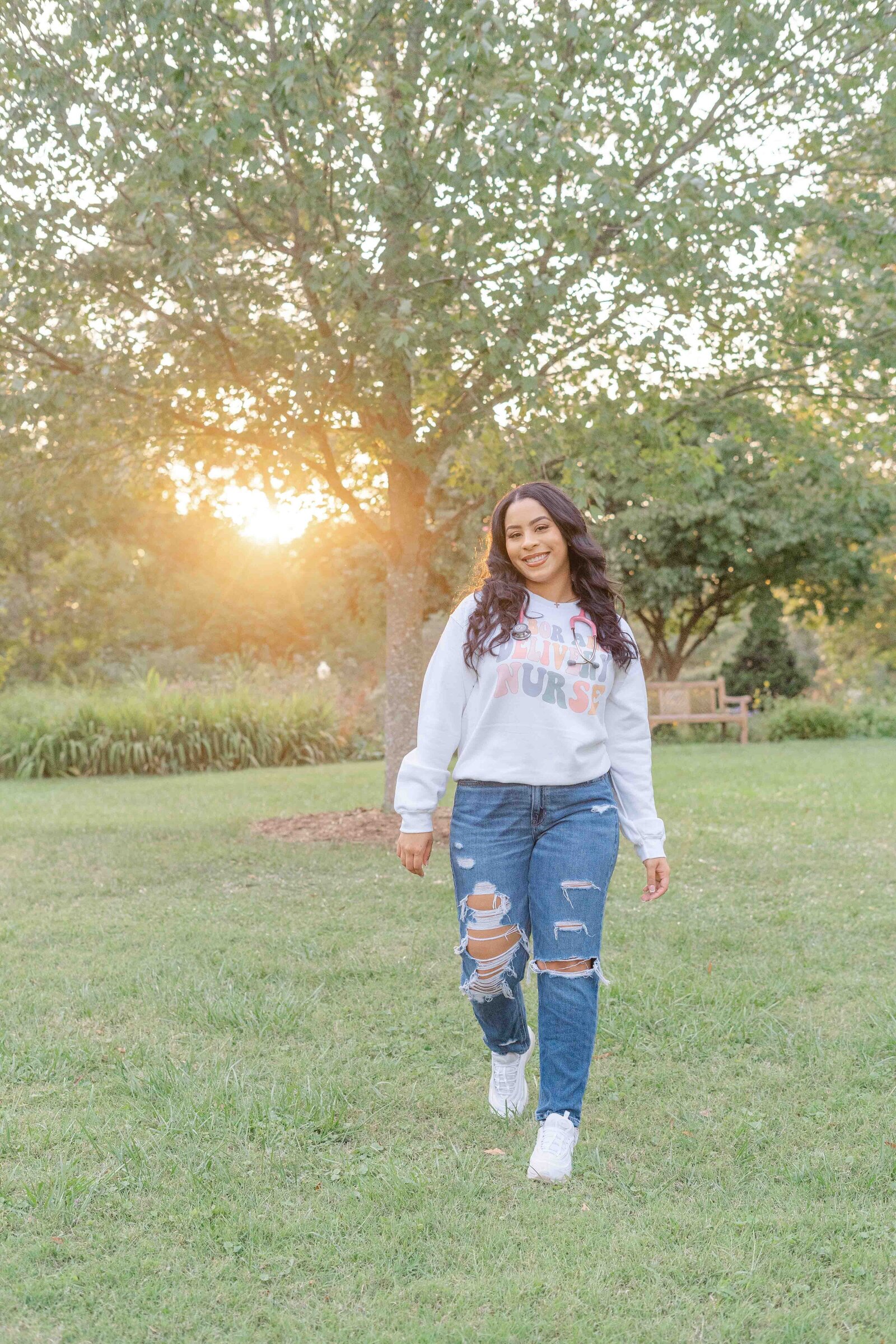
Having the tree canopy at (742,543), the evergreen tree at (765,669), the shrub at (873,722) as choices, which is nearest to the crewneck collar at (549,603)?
the tree canopy at (742,543)

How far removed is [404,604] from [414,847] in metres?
5.43

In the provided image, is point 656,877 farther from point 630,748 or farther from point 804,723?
point 804,723

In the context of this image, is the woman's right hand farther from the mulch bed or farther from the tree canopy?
the tree canopy

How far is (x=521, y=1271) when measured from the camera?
2.52m

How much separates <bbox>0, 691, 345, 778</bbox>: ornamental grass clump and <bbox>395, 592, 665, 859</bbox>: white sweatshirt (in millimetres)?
11457

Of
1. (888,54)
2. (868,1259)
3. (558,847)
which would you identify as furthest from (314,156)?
(868,1259)

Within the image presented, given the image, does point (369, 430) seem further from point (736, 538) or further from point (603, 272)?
point (736, 538)

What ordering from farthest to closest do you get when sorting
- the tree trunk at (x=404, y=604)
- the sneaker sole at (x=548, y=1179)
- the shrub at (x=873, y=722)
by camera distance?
the shrub at (x=873, y=722) → the tree trunk at (x=404, y=604) → the sneaker sole at (x=548, y=1179)

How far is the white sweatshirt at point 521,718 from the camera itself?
120 inches

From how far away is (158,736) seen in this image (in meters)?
14.3

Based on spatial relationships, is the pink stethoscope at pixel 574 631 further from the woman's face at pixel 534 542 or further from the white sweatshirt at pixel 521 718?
the woman's face at pixel 534 542

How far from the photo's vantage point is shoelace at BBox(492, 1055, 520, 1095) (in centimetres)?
340

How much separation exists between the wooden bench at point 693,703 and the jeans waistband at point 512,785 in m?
14.2

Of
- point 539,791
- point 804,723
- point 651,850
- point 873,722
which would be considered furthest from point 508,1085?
point 873,722
